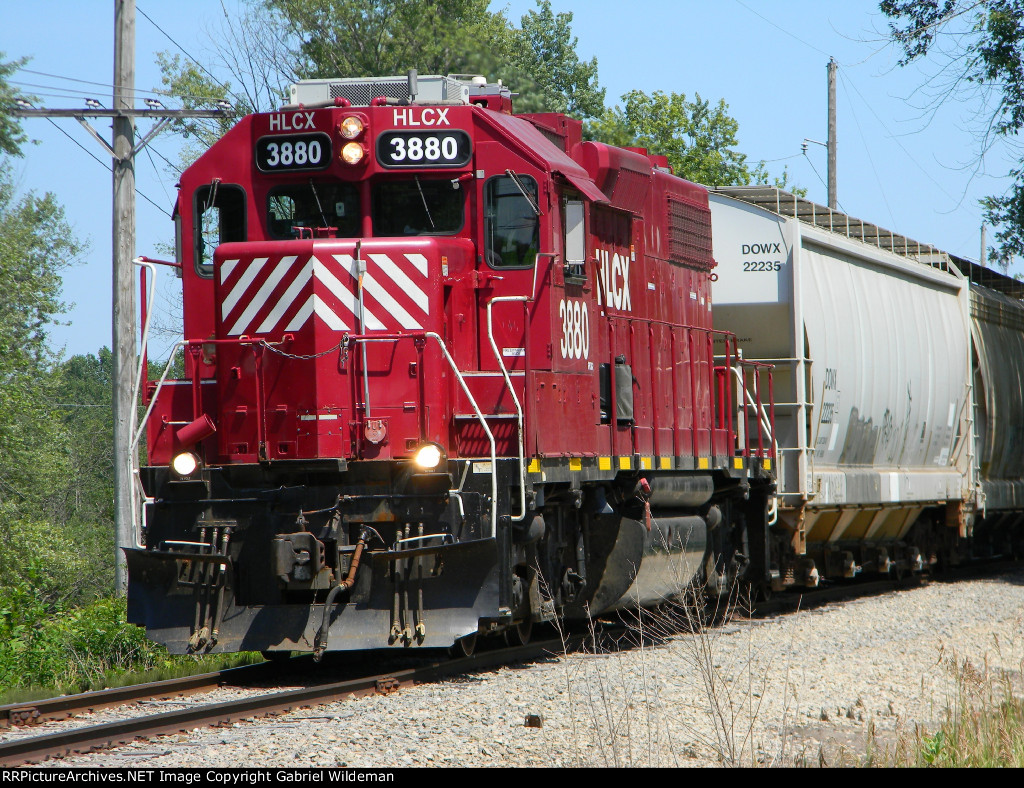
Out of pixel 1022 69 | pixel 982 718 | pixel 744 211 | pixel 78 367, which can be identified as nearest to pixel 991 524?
pixel 1022 69

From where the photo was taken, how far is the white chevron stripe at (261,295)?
9016 mm

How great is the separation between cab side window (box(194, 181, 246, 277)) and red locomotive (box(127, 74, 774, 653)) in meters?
0.02

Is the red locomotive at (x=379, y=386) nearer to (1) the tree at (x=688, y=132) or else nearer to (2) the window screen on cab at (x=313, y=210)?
(2) the window screen on cab at (x=313, y=210)

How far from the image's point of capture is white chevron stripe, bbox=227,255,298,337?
902cm

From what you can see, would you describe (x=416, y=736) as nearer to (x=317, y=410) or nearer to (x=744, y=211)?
(x=317, y=410)

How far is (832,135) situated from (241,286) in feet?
86.3

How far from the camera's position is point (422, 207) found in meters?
9.45

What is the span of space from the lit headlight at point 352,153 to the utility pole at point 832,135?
24.8 meters

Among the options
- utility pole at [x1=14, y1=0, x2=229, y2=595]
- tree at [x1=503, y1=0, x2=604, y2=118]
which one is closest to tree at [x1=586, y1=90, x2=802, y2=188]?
tree at [x1=503, y1=0, x2=604, y2=118]

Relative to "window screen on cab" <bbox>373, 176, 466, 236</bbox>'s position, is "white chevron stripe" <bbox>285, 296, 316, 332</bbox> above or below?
below

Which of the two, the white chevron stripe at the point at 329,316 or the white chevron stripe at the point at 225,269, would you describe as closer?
the white chevron stripe at the point at 329,316

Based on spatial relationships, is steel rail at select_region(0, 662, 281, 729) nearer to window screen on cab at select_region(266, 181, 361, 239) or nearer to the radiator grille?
window screen on cab at select_region(266, 181, 361, 239)

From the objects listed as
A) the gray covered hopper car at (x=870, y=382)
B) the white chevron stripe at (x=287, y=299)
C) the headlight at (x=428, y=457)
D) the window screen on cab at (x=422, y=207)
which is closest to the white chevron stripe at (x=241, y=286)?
the white chevron stripe at (x=287, y=299)

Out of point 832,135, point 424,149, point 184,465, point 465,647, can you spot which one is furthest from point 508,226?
point 832,135
